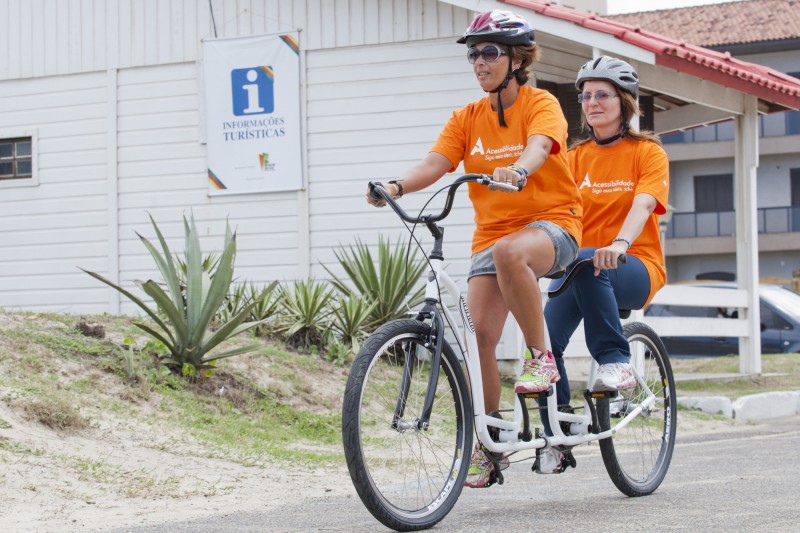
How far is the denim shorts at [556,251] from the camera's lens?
15.9 feet

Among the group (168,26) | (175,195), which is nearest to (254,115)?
(175,195)

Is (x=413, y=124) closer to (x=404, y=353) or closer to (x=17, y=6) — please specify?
(x=17, y=6)

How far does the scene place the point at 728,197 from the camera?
43.0 m

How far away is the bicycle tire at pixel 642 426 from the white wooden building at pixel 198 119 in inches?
253

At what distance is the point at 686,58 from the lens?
453 inches

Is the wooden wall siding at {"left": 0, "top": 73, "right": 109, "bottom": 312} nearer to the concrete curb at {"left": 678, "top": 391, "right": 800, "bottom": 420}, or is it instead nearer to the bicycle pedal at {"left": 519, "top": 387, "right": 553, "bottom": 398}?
the concrete curb at {"left": 678, "top": 391, "right": 800, "bottom": 420}

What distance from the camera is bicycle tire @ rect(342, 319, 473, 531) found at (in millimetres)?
4148

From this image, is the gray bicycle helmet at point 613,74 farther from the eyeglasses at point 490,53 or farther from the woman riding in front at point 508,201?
the eyeglasses at point 490,53

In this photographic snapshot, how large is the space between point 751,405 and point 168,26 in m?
7.40

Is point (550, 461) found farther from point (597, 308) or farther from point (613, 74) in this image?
point (613, 74)

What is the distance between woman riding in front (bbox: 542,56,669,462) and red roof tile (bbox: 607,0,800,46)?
3319cm

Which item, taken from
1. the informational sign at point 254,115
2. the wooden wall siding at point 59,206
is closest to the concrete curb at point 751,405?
the informational sign at point 254,115

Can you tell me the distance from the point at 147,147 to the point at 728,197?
3264cm

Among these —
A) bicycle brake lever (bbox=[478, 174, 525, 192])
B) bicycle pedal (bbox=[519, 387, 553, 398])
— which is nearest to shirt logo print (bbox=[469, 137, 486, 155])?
bicycle brake lever (bbox=[478, 174, 525, 192])
